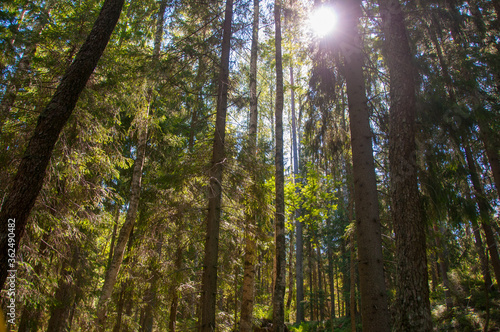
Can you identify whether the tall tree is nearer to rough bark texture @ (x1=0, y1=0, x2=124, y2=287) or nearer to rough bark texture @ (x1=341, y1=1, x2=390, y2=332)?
rough bark texture @ (x1=0, y1=0, x2=124, y2=287)

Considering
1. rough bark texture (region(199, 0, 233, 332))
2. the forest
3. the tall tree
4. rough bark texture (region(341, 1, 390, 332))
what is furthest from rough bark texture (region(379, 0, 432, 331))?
the tall tree

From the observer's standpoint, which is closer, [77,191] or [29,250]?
[29,250]

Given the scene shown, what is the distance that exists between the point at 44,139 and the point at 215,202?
314 cm

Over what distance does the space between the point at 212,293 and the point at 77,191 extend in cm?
474

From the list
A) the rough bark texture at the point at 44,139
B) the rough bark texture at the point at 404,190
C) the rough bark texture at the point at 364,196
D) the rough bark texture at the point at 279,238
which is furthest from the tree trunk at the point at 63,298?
the rough bark texture at the point at 404,190

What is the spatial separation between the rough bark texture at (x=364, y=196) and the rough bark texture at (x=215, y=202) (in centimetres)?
273

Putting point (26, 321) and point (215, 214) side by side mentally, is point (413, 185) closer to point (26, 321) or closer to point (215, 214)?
point (215, 214)

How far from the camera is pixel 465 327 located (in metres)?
9.57

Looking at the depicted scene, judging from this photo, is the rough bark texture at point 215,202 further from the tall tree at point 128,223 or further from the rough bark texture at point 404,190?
the rough bark texture at point 404,190

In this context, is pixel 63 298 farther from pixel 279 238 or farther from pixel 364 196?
pixel 364 196

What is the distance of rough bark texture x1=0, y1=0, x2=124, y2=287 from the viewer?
3941mm

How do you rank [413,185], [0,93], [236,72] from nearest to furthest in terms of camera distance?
1. [413,185]
2. [0,93]
3. [236,72]

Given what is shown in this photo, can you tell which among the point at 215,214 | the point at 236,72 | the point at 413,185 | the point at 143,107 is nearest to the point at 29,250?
the point at 215,214

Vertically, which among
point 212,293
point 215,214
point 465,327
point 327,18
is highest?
point 327,18
